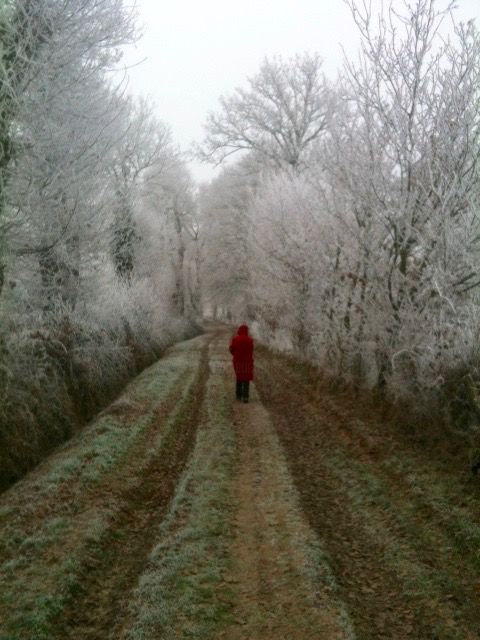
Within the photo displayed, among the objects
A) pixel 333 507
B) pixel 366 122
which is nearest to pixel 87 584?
pixel 333 507

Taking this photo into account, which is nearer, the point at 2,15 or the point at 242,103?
the point at 2,15

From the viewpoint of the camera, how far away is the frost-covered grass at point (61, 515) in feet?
16.3

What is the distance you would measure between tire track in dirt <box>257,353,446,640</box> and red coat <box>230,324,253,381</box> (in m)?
3.20

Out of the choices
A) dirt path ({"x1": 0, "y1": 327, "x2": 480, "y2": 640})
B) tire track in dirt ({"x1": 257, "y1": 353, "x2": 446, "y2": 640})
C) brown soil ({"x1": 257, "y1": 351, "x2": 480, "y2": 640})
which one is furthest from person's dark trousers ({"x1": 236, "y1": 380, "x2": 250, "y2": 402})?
dirt path ({"x1": 0, "y1": 327, "x2": 480, "y2": 640})

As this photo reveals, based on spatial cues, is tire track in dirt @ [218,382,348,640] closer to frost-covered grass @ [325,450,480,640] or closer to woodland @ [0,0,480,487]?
frost-covered grass @ [325,450,480,640]

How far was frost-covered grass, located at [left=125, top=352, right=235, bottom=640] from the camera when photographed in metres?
4.68

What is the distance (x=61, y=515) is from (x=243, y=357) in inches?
319

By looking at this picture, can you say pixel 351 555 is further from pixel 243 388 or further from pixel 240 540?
pixel 243 388

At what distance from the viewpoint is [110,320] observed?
1809 centimetres

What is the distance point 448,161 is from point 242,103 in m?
24.7

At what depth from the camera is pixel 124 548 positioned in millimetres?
6195

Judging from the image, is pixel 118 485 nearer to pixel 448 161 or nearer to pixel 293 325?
pixel 448 161

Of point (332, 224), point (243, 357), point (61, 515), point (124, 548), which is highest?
point (332, 224)

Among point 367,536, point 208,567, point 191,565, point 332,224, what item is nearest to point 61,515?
point 191,565
